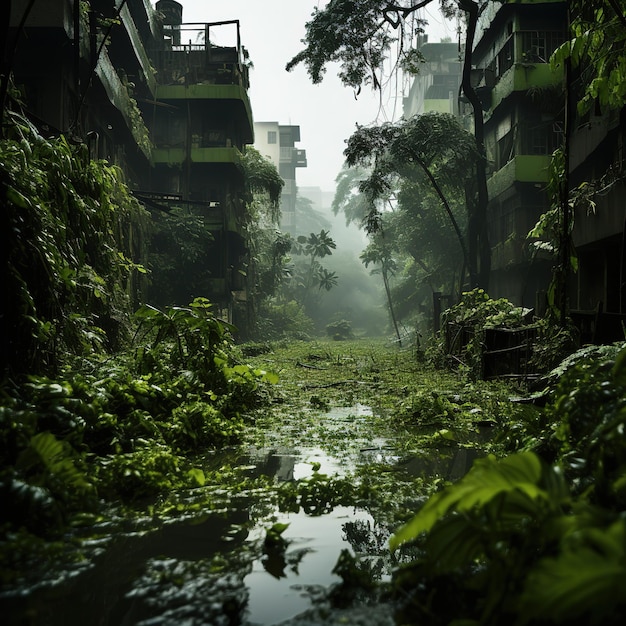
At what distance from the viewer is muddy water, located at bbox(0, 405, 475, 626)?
2.48 metres

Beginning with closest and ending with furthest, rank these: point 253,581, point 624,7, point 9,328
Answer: point 253,581 < point 9,328 < point 624,7

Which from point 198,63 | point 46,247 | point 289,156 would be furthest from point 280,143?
point 46,247

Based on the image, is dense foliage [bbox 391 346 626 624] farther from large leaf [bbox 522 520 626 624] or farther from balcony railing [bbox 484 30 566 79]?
balcony railing [bbox 484 30 566 79]

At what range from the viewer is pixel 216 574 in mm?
Answer: 2891

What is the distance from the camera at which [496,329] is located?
10.6 m

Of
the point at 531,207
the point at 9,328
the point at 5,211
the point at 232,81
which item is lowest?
the point at 9,328

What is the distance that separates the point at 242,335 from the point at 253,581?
26.1 meters

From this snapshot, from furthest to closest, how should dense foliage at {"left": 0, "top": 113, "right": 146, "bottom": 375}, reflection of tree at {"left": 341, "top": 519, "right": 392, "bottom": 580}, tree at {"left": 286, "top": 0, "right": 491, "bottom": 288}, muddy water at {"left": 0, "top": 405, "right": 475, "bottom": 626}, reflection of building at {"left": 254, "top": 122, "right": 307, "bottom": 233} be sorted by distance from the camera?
reflection of building at {"left": 254, "top": 122, "right": 307, "bottom": 233} < tree at {"left": 286, "top": 0, "right": 491, "bottom": 288} < dense foliage at {"left": 0, "top": 113, "right": 146, "bottom": 375} < reflection of tree at {"left": 341, "top": 519, "right": 392, "bottom": 580} < muddy water at {"left": 0, "top": 405, "right": 475, "bottom": 626}

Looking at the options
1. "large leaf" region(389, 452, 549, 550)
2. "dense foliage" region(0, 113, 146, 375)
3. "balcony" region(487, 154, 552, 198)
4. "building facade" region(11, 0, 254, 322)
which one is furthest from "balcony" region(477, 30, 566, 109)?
"large leaf" region(389, 452, 549, 550)

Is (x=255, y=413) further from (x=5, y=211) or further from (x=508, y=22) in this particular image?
(x=508, y=22)

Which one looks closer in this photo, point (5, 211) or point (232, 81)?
point (5, 211)

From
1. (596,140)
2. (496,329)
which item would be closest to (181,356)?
(496,329)

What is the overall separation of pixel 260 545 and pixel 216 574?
0.46m

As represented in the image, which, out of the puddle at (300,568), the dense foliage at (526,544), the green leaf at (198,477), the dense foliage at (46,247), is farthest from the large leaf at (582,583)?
the dense foliage at (46,247)
